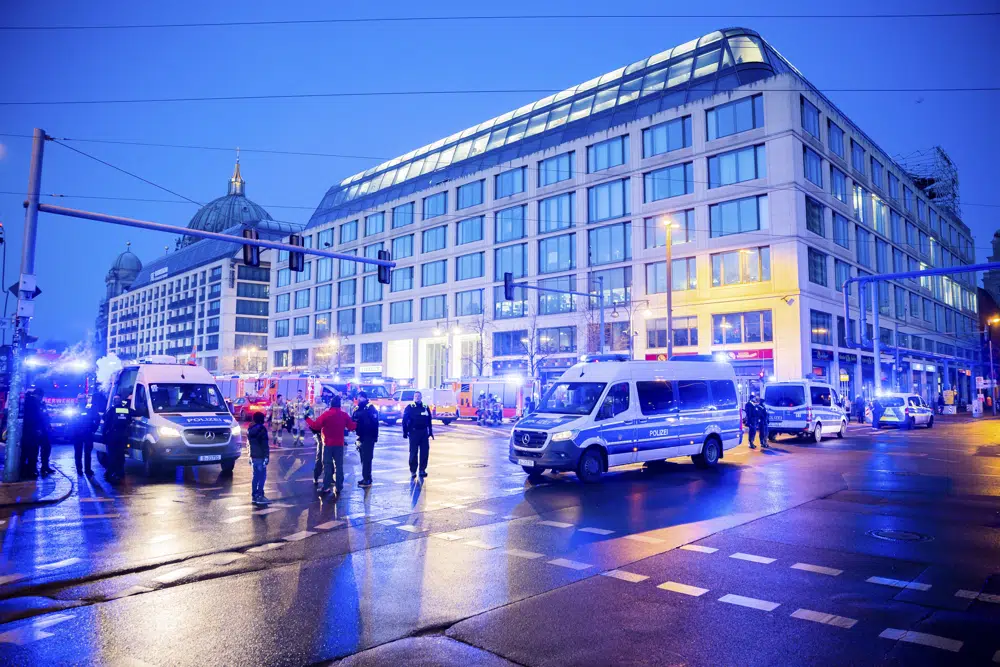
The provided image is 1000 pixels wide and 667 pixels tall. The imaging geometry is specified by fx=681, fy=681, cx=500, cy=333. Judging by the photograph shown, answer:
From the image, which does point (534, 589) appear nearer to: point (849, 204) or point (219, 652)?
point (219, 652)

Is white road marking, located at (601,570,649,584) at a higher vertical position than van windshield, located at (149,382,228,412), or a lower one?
lower

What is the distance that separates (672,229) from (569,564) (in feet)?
131

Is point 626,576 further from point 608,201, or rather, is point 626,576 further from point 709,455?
point 608,201

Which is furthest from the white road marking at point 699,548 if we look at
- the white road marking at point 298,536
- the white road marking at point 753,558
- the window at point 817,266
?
the window at point 817,266

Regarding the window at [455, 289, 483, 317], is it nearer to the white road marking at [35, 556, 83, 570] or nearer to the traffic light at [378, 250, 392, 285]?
the traffic light at [378, 250, 392, 285]

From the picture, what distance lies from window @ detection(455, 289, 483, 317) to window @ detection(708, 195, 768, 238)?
68.7 ft

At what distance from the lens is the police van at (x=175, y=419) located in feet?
47.3

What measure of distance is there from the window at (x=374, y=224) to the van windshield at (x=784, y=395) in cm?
4861

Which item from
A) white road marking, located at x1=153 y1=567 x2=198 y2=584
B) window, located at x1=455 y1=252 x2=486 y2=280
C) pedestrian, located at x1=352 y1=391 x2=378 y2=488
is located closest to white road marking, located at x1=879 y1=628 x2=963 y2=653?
white road marking, located at x1=153 y1=567 x2=198 y2=584

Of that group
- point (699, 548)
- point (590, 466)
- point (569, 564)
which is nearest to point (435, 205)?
point (590, 466)

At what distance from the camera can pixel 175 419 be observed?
48.4 feet

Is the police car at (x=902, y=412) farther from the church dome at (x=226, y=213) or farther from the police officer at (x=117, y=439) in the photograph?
the church dome at (x=226, y=213)

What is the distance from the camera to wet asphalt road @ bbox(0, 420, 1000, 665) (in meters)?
4.98

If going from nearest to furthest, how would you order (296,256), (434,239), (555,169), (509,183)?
(296,256), (555,169), (509,183), (434,239)
